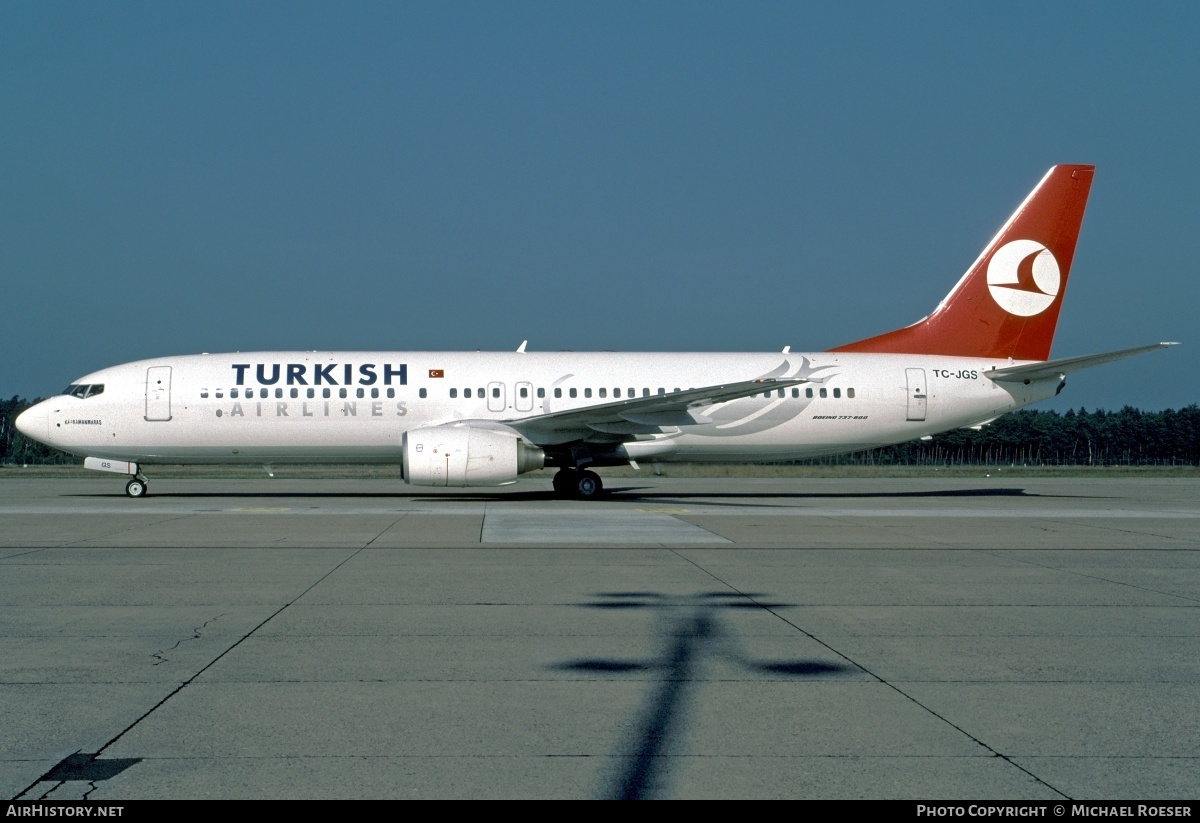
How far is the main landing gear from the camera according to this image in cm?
2328

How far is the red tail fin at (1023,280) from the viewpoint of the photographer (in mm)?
25438

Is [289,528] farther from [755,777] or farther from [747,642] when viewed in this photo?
[755,777]

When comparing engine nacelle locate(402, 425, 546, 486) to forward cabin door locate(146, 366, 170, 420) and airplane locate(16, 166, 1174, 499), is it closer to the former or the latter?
airplane locate(16, 166, 1174, 499)

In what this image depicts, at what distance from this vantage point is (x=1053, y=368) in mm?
24047

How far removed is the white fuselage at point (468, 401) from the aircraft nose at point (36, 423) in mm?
32

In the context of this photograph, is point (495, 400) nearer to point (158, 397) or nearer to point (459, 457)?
point (459, 457)

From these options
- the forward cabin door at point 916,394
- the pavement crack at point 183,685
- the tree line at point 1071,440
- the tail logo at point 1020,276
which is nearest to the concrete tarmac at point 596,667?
the pavement crack at point 183,685

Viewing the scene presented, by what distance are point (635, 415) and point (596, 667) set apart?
1620cm

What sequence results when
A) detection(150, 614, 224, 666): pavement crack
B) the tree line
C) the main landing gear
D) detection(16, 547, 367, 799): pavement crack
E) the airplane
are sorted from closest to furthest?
detection(16, 547, 367, 799): pavement crack
detection(150, 614, 224, 666): pavement crack
the airplane
the main landing gear
the tree line

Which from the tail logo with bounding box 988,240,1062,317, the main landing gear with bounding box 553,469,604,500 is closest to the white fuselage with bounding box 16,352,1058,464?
the main landing gear with bounding box 553,469,604,500

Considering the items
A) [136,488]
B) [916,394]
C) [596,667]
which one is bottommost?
[596,667]

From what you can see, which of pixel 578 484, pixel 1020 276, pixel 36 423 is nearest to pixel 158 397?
pixel 36 423

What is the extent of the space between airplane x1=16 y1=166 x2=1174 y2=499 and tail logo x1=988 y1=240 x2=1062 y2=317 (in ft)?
0.12

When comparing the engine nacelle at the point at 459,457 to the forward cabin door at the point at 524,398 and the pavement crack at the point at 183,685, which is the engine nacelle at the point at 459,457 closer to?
the forward cabin door at the point at 524,398
